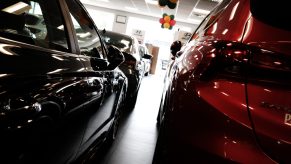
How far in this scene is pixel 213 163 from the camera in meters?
1.17

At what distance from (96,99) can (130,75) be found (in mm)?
2961

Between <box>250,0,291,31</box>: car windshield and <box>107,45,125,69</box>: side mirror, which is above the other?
<box>250,0,291,31</box>: car windshield

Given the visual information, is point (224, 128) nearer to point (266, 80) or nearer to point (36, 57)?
point (266, 80)

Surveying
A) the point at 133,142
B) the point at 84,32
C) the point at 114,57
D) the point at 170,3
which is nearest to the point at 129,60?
the point at 133,142

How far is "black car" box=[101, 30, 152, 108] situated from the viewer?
184 inches

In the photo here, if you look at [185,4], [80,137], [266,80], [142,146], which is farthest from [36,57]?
[185,4]

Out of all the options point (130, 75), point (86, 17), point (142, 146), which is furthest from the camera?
point (130, 75)

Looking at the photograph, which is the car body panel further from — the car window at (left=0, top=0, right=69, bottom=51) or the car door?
the car window at (left=0, top=0, right=69, bottom=51)

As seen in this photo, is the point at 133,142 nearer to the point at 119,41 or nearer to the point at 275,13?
the point at 275,13

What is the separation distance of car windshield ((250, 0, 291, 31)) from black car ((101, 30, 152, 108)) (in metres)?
3.23

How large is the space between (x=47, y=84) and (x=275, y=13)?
102 centimetres

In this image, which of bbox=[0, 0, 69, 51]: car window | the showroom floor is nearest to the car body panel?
the showroom floor

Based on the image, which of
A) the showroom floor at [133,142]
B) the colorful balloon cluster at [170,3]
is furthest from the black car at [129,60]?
the colorful balloon cluster at [170,3]

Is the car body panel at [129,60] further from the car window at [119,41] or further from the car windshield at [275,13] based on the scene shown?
the car windshield at [275,13]
